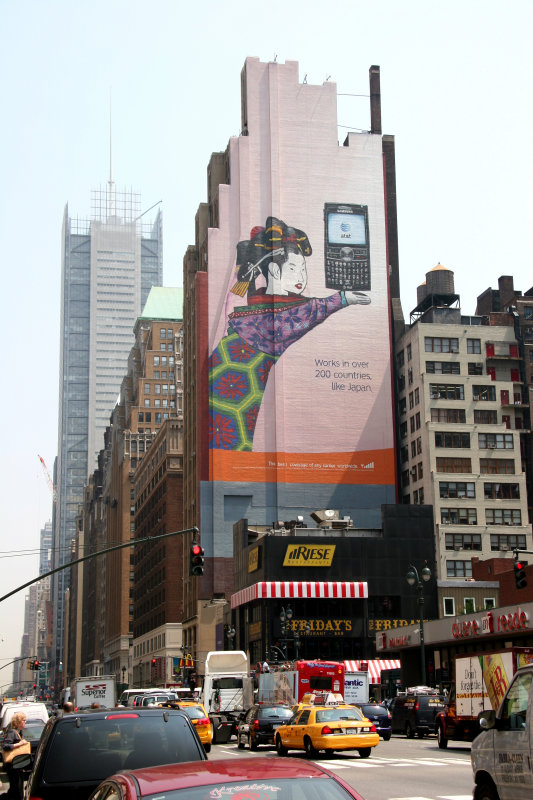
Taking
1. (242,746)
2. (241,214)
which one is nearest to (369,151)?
(241,214)

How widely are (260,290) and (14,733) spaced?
10186 centimetres

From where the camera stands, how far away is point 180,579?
139000mm

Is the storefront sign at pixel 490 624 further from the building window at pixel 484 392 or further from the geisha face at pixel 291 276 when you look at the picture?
the geisha face at pixel 291 276

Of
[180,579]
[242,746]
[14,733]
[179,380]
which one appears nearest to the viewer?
[14,733]

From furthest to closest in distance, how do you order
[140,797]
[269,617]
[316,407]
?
[316,407], [269,617], [140,797]

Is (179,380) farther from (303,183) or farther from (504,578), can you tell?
(504,578)

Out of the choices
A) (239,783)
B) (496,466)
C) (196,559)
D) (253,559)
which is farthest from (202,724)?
(496,466)

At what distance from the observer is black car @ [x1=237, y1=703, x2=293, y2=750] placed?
36750 mm

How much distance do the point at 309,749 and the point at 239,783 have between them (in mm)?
24548

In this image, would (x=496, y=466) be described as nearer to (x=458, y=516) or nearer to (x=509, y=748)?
(x=458, y=516)

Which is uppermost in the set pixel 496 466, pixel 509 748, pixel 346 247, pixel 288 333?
pixel 346 247

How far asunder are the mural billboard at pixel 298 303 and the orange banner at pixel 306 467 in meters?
0.12

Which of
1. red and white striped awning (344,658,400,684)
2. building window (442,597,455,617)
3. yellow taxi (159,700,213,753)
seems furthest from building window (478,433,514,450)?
yellow taxi (159,700,213,753)

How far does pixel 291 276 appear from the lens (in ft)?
378
